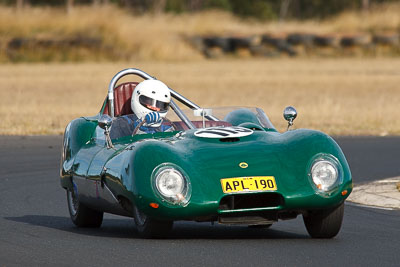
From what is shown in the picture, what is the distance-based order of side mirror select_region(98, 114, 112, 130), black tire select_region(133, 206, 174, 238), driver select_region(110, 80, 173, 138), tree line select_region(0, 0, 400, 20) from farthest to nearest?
1. tree line select_region(0, 0, 400, 20)
2. driver select_region(110, 80, 173, 138)
3. side mirror select_region(98, 114, 112, 130)
4. black tire select_region(133, 206, 174, 238)

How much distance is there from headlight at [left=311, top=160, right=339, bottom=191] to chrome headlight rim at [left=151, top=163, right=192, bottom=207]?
0.95m

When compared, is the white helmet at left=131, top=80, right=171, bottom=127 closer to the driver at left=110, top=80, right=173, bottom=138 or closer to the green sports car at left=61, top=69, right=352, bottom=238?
the driver at left=110, top=80, right=173, bottom=138

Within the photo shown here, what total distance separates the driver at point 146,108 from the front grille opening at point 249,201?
156cm

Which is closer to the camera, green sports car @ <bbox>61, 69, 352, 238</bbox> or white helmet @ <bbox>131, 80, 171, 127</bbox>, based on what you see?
green sports car @ <bbox>61, 69, 352, 238</bbox>

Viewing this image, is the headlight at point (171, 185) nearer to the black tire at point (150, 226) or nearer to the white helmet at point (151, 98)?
the black tire at point (150, 226)

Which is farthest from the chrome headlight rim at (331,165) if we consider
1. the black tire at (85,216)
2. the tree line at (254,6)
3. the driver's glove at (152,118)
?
the tree line at (254,6)

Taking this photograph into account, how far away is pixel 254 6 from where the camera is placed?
241 ft

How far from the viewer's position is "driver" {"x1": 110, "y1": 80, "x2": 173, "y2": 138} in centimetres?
941

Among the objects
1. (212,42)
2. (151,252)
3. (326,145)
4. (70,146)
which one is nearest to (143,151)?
(151,252)

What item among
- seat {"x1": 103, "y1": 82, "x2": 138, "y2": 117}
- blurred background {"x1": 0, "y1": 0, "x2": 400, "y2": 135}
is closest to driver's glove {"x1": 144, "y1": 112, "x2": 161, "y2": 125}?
seat {"x1": 103, "y1": 82, "x2": 138, "y2": 117}

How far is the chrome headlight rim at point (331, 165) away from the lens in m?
8.06

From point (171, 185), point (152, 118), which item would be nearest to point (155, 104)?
point (152, 118)

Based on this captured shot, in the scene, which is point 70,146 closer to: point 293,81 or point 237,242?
point 237,242

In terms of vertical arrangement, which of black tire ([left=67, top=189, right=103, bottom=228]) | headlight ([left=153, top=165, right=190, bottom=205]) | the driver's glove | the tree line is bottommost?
the tree line
